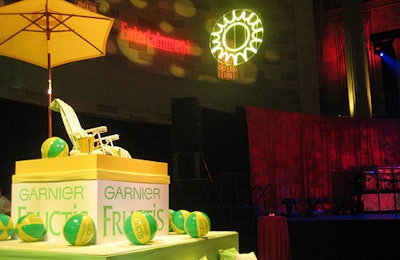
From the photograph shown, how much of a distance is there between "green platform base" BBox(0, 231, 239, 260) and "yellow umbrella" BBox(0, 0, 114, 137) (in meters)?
1.04

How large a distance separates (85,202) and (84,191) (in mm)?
46

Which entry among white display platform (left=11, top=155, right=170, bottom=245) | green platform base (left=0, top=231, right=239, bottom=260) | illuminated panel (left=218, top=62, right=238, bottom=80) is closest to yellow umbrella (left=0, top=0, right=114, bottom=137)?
white display platform (left=11, top=155, right=170, bottom=245)

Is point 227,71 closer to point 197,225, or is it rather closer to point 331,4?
point 331,4

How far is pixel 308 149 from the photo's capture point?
10250 millimetres

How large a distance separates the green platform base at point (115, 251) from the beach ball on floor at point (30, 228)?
0.10 feet

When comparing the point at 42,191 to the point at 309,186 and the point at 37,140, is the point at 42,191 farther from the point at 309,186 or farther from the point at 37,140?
the point at 309,186

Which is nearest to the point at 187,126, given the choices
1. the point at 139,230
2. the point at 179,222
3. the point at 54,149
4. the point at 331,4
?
the point at 179,222

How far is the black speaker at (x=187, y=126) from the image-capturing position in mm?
6461

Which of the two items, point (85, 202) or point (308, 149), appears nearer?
point (85, 202)

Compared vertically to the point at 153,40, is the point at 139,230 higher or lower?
lower

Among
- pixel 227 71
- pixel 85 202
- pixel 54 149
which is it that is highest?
pixel 227 71

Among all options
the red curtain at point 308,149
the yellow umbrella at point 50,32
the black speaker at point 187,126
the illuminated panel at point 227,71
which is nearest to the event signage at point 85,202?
the yellow umbrella at point 50,32

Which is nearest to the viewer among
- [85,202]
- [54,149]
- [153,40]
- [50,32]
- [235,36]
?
[85,202]

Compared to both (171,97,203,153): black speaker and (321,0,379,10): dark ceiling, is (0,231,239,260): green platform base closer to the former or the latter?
(171,97,203,153): black speaker
